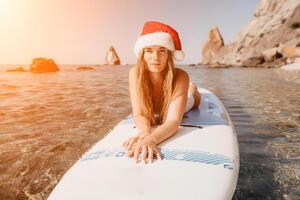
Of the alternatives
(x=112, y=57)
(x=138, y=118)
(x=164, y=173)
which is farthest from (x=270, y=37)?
(x=112, y=57)

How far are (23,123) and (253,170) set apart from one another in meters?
4.92

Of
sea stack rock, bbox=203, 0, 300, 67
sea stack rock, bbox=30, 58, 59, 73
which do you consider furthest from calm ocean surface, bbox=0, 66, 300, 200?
sea stack rock, bbox=30, 58, 59, 73

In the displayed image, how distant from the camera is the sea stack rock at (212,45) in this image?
96.4 metres

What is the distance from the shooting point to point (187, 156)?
2.36 meters

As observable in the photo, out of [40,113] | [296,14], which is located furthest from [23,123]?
[296,14]

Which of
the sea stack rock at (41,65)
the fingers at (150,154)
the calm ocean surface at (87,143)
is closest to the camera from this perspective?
the fingers at (150,154)

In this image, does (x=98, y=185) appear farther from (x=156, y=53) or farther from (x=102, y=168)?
(x=156, y=53)

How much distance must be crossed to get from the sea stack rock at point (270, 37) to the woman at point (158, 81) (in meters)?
37.3

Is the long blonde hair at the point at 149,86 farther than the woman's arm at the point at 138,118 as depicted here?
Yes

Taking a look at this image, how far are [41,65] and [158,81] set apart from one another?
42.0 meters

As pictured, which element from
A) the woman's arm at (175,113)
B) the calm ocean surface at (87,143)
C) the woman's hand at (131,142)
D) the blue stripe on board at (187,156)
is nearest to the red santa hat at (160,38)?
the woman's arm at (175,113)

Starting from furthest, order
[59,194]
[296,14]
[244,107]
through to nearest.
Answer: [296,14]
[244,107]
[59,194]

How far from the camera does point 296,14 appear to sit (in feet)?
138

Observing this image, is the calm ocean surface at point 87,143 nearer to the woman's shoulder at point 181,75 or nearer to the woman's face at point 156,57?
the woman's shoulder at point 181,75
